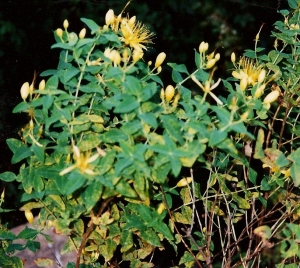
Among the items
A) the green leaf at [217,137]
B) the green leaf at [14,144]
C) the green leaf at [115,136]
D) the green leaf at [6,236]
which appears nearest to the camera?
the green leaf at [217,137]

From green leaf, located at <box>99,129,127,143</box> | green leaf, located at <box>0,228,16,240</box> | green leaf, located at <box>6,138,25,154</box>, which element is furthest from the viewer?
green leaf, located at <box>0,228,16,240</box>

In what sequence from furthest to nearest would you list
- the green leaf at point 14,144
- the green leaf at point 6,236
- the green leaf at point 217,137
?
the green leaf at point 6,236 < the green leaf at point 14,144 < the green leaf at point 217,137

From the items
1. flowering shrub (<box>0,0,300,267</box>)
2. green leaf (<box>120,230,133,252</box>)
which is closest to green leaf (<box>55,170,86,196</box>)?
flowering shrub (<box>0,0,300,267</box>)

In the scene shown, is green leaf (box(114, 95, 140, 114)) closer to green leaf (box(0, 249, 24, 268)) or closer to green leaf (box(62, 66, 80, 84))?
green leaf (box(62, 66, 80, 84))

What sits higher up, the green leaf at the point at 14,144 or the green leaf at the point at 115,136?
the green leaf at the point at 115,136

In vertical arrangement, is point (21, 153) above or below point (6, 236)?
above

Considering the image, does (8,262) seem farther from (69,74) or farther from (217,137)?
(217,137)

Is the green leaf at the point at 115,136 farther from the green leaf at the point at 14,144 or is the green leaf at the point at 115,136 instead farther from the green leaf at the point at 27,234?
the green leaf at the point at 27,234

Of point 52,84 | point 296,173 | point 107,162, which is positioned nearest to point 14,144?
point 52,84

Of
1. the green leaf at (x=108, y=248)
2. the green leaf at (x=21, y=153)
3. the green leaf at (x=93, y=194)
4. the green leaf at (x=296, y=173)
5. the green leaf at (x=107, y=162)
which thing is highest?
the green leaf at (x=107, y=162)

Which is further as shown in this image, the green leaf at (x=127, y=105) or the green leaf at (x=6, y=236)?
the green leaf at (x=6, y=236)

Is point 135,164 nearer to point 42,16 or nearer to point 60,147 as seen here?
point 60,147

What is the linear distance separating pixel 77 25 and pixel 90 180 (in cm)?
194

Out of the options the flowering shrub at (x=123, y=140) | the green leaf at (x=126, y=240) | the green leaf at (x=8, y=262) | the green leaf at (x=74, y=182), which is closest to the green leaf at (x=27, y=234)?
the flowering shrub at (x=123, y=140)
